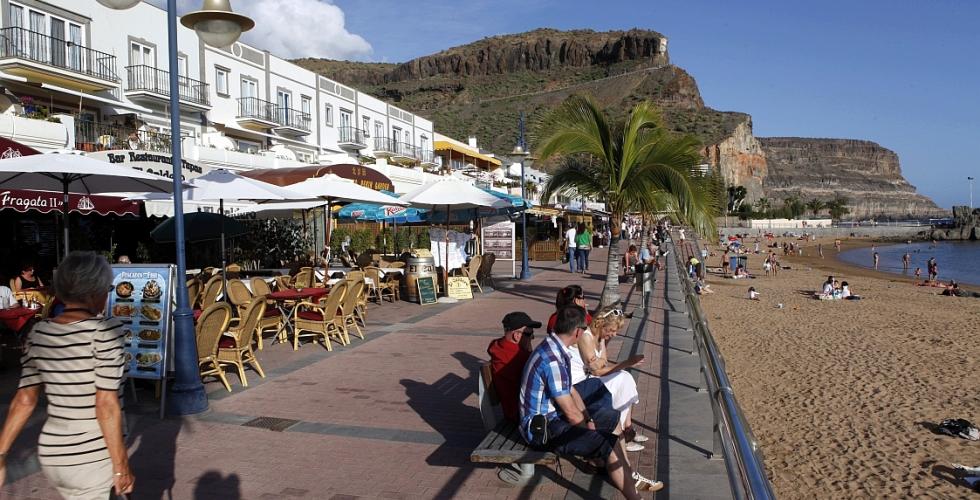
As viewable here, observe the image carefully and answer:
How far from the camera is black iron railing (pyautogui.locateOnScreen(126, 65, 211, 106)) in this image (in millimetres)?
21984

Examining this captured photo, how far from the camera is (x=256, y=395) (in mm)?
6531

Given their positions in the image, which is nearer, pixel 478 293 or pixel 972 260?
pixel 478 293

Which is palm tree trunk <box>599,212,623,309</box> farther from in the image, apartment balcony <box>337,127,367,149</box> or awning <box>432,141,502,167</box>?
awning <box>432,141,502,167</box>

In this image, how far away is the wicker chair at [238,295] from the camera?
8750mm

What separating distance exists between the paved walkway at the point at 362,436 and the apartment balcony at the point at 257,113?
20580 mm

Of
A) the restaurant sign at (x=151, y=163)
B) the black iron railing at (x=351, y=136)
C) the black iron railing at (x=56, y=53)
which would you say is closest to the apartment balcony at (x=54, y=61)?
the black iron railing at (x=56, y=53)

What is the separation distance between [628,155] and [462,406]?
5637mm

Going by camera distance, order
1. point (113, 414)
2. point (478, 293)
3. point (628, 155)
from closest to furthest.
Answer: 1. point (113, 414)
2. point (628, 155)
3. point (478, 293)

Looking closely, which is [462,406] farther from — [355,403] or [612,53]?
[612,53]

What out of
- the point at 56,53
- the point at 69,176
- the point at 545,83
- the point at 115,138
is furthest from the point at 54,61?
the point at 545,83

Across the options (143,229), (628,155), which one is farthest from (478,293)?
(143,229)

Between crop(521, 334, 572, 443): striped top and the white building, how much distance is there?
15049 millimetres

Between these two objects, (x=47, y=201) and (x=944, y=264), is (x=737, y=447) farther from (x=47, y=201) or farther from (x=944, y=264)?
(x=944, y=264)

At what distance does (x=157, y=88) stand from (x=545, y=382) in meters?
22.6
